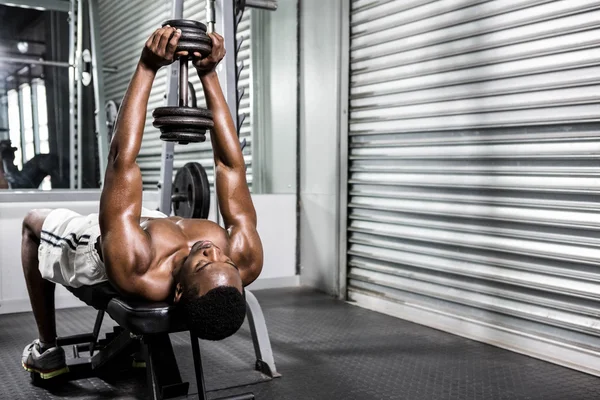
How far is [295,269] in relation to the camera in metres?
4.24

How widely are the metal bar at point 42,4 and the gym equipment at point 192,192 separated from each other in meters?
2.08

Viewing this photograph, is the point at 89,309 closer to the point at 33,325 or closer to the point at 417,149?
the point at 33,325

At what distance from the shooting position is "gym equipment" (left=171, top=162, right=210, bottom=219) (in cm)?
284

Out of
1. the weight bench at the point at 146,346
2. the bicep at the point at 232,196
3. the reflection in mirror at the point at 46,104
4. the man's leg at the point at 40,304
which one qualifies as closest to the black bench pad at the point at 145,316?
the weight bench at the point at 146,346

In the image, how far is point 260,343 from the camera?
238 cm

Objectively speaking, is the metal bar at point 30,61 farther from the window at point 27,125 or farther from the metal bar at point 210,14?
the metal bar at point 210,14

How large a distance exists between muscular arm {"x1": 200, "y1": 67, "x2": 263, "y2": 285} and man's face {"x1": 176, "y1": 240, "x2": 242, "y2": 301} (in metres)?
0.19

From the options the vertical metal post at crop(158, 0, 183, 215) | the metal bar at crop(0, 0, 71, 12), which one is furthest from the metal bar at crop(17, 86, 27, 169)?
the vertical metal post at crop(158, 0, 183, 215)

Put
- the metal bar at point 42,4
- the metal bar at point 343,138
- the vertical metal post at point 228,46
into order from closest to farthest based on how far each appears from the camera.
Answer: the vertical metal post at point 228,46
the metal bar at point 343,138
the metal bar at point 42,4

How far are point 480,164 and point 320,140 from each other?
1.34 meters

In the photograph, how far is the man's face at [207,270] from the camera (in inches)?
60.9

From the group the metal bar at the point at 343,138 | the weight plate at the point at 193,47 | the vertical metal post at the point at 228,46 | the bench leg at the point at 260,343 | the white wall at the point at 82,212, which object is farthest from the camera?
the metal bar at the point at 343,138

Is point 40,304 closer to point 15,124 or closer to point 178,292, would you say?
point 178,292

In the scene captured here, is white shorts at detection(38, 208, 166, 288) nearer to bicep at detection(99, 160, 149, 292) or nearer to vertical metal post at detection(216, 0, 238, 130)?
bicep at detection(99, 160, 149, 292)
